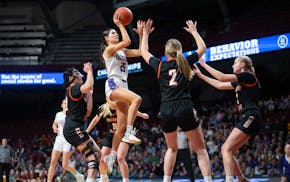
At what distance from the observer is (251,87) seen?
7.08m

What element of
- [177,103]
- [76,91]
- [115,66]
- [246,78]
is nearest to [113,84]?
[115,66]

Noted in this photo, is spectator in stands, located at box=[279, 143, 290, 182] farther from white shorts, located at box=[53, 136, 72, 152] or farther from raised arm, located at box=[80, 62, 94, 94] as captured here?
white shorts, located at box=[53, 136, 72, 152]

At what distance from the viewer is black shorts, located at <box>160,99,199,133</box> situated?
6.35 m

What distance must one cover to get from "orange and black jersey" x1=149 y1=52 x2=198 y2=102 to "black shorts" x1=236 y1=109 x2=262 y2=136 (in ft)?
3.32

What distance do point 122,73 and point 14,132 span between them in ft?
68.0

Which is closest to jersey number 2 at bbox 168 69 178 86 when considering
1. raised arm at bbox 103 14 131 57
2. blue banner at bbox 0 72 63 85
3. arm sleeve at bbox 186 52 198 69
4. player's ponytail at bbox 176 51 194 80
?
player's ponytail at bbox 176 51 194 80

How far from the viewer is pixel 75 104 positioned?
7.80 metres

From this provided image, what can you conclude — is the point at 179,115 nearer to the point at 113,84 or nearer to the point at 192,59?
the point at 192,59

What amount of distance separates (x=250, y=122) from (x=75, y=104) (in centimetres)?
274

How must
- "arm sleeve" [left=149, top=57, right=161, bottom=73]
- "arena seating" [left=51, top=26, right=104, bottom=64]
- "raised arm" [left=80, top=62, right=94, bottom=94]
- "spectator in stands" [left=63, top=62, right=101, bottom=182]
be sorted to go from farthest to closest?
1. "arena seating" [left=51, top=26, right=104, bottom=64]
2. "spectator in stands" [left=63, top=62, right=101, bottom=182]
3. "raised arm" [left=80, top=62, right=94, bottom=94]
4. "arm sleeve" [left=149, top=57, right=161, bottom=73]

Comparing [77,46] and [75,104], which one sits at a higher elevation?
[77,46]

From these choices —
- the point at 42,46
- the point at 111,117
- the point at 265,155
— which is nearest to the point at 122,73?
the point at 111,117

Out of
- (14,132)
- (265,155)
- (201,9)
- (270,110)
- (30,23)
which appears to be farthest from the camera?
(30,23)

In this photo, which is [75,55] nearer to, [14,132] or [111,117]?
[14,132]
